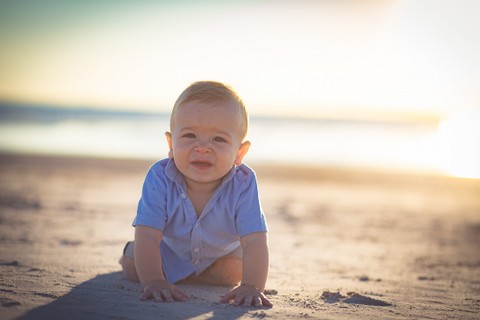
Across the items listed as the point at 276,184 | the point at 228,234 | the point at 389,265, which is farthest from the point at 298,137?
the point at 228,234

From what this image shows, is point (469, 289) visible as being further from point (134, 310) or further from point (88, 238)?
point (88, 238)

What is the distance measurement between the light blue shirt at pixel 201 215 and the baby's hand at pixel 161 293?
364mm

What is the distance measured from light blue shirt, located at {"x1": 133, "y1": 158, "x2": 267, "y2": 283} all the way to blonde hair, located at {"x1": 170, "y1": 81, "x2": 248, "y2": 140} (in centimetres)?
32

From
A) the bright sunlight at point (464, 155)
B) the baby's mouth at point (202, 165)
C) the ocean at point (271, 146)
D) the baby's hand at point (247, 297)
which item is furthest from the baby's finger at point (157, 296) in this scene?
the ocean at point (271, 146)

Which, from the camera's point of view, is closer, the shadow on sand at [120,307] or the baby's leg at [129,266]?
the shadow on sand at [120,307]

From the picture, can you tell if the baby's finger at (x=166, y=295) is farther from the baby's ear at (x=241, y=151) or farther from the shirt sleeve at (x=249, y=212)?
the baby's ear at (x=241, y=151)

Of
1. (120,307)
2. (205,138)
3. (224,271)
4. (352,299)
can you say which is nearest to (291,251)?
(224,271)

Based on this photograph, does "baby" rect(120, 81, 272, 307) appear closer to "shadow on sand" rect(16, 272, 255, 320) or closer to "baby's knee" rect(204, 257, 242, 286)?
"baby's knee" rect(204, 257, 242, 286)

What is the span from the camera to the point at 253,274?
9.65 ft

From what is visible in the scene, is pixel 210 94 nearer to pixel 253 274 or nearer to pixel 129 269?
pixel 253 274

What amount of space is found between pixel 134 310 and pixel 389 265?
108 inches

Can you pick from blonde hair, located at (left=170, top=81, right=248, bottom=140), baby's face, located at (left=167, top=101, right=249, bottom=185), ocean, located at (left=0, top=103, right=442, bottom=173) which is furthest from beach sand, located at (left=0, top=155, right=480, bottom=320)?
ocean, located at (left=0, top=103, right=442, bottom=173)

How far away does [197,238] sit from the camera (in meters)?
3.15

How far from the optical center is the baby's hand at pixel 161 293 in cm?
275
